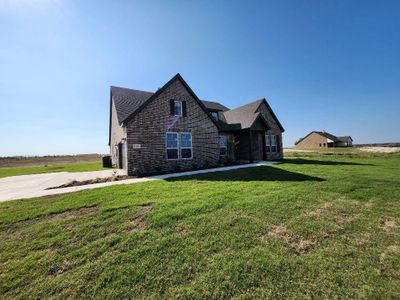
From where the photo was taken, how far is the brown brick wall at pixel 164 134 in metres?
11.6

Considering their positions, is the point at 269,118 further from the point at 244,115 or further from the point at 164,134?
the point at 164,134

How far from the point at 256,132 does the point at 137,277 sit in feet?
58.9

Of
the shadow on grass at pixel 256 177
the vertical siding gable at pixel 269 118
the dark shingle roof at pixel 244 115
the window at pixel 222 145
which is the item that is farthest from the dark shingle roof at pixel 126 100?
the vertical siding gable at pixel 269 118

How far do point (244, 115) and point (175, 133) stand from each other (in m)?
9.33

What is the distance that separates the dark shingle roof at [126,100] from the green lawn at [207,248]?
9.63 m

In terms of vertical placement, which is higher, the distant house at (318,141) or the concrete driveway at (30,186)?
the distant house at (318,141)

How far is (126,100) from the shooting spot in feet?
51.8

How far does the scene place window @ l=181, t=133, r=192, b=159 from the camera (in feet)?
44.4

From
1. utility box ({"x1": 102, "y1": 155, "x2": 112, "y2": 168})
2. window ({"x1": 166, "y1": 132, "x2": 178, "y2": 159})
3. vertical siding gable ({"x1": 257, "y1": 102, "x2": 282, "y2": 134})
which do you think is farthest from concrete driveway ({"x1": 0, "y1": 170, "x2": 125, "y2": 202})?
vertical siding gable ({"x1": 257, "y1": 102, "x2": 282, "y2": 134})

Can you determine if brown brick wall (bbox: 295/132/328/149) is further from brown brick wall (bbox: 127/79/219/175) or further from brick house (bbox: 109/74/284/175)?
brown brick wall (bbox: 127/79/219/175)

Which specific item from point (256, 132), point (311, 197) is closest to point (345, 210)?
point (311, 197)

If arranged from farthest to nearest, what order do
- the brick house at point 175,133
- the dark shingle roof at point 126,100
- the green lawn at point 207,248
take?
the dark shingle roof at point 126,100
the brick house at point 175,133
the green lawn at point 207,248

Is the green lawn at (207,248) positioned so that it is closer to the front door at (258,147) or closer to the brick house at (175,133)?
the brick house at (175,133)

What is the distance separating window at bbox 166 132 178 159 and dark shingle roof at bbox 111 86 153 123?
11.6 feet
